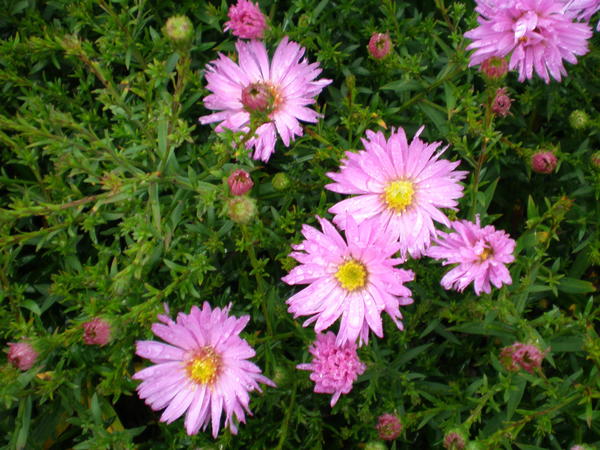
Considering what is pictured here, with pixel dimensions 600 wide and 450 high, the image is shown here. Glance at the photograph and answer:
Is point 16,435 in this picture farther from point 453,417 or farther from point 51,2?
point 51,2

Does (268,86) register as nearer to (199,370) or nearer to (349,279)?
(349,279)

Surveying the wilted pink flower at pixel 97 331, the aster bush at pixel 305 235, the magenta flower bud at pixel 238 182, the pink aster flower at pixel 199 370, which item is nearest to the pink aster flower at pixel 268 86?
the aster bush at pixel 305 235

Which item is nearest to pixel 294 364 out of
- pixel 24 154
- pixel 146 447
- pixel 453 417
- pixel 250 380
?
pixel 250 380

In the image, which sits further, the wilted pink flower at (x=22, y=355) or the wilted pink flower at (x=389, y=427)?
the wilted pink flower at (x=389, y=427)

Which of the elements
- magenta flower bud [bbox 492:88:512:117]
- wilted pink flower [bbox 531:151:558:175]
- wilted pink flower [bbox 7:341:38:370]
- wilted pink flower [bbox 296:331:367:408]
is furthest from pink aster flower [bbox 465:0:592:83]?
wilted pink flower [bbox 7:341:38:370]

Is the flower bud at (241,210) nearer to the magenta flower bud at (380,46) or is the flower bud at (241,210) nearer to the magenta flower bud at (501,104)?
the magenta flower bud at (380,46)
